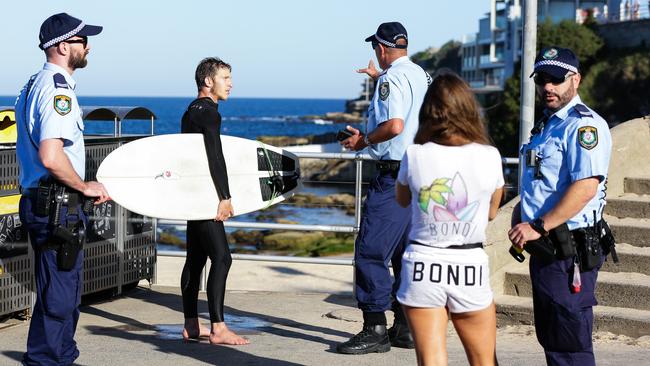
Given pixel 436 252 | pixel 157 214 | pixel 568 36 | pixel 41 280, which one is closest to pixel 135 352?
pixel 157 214

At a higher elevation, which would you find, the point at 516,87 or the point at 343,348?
the point at 516,87

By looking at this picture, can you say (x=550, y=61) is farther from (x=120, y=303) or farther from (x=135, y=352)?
(x=120, y=303)

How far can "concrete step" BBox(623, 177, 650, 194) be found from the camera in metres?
9.31

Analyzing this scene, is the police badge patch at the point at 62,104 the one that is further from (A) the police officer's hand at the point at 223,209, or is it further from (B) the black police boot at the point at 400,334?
(B) the black police boot at the point at 400,334

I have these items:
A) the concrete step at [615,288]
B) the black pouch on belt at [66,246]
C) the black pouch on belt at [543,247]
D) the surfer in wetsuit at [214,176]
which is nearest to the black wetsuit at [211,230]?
the surfer in wetsuit at [214,176]

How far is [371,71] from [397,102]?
0.70 m

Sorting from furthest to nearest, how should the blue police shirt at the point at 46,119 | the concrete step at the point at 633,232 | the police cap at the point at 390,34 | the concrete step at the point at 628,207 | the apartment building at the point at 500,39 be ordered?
the apartment building at the point at 500,39, the concrete step at the point at 628,207, the concrete step at the point at 633,232, the police cap at the point at 390,34, the blue police shirt at the point at 46,119

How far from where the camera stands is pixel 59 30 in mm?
5609

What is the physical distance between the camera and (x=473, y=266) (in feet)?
14.7

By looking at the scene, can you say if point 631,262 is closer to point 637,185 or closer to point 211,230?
point 637,185

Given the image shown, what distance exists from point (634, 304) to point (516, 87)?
62294 millimetres

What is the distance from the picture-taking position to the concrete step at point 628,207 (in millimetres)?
8859

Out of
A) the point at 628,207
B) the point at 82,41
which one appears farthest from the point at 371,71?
the point at 628,207

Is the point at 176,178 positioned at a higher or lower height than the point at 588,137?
lower
